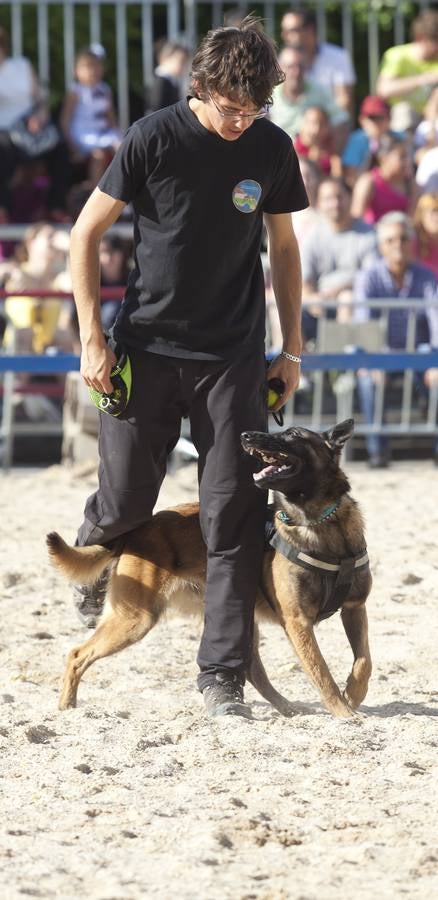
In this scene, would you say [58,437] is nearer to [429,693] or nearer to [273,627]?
[273,627]

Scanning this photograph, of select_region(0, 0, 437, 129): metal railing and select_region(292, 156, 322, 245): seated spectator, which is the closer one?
select_region(292, 156, 322, 245): seated spectator

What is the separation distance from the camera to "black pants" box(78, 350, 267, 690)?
4258 millimetres

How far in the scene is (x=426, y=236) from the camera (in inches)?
424

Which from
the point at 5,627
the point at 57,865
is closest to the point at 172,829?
the point at 57,865

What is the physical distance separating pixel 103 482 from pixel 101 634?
1.80 ft

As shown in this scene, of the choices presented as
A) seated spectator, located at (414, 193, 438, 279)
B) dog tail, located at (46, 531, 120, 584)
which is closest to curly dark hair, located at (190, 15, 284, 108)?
dog tail, located at (46, 531, 120, 584)

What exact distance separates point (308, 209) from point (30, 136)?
2.51 meters

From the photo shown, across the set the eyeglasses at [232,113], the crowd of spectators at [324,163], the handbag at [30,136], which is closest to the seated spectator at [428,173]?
the crowd of spectators at [324,163]

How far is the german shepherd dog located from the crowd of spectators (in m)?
5.49

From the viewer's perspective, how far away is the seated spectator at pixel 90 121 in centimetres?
1149

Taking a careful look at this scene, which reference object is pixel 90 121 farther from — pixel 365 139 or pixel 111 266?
pixel 365 139

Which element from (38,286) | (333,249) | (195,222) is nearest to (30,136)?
(38,286)

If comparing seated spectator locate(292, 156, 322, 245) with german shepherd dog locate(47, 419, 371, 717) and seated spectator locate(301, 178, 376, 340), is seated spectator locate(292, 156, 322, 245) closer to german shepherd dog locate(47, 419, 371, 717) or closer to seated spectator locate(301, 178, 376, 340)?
seated spectator locate(301, 178, 376, 340)

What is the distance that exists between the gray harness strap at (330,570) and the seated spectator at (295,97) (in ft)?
24.9
